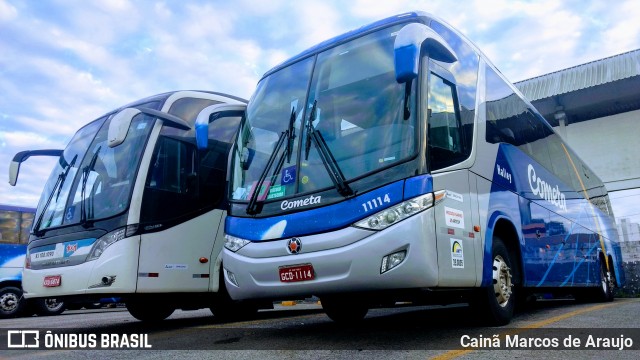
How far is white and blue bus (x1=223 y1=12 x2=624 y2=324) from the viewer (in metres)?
4.38

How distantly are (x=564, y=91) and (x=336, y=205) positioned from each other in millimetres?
18670

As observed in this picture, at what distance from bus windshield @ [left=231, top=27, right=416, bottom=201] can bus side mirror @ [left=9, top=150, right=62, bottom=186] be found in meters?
3.83

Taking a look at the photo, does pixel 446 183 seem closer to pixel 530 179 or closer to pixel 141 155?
pixel 530 179

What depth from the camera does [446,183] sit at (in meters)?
4.67

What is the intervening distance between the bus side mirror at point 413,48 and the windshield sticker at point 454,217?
1208 millimetres

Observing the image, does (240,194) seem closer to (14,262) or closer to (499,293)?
(499,293)

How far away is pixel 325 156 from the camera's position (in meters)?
4.91

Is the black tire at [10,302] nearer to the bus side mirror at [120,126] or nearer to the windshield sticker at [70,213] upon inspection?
the windshield sticker at [70,213]

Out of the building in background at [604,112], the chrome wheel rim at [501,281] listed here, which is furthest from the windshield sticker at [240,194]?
the building in background at [604,112]

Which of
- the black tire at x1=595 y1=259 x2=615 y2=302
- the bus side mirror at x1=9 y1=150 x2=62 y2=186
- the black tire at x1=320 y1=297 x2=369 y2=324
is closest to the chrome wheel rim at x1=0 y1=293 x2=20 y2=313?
the bus side mirror at x1=9 y1=150 x2=62 y2=186

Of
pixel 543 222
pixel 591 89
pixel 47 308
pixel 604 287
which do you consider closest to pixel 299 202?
pixel 543 222

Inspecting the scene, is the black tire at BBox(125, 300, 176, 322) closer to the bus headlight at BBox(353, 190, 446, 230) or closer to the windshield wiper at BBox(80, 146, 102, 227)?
the windshield wiper at BBox(80, 146, 102, 227)

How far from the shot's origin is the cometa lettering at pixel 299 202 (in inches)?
188

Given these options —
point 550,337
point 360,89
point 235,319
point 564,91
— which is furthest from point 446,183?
point 564,91
